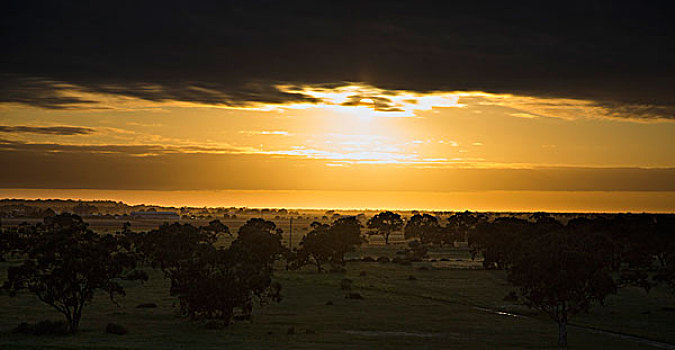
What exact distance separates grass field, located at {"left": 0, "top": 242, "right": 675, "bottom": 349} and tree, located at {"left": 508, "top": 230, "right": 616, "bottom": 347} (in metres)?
3.81

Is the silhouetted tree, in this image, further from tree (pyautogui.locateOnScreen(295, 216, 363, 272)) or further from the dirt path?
the dirt path

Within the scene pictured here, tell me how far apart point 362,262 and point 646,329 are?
95.7 meters

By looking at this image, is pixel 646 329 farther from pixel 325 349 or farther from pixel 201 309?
pixel 201 309

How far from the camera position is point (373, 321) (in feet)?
253

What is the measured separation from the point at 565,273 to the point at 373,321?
21.5 m

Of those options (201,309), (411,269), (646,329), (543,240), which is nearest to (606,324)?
(646,329)

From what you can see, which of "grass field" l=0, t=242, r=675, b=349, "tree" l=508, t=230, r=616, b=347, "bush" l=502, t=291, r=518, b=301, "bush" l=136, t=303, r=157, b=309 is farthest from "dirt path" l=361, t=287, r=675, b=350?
"bush" l=136, t=303, r=157, b=309

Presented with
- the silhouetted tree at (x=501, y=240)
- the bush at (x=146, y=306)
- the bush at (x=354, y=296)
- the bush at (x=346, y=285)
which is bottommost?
the bush at (x=146, y=306)

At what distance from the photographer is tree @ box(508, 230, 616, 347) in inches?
2547

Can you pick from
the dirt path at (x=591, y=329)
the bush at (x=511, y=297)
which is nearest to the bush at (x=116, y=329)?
the dirt path at (x=591, y=329)

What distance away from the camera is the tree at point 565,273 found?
6469 centimetres

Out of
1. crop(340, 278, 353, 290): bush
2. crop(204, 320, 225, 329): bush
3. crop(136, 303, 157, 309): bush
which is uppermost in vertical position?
crop(340, 278, 353, 290): bush

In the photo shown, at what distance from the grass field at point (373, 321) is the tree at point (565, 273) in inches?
150

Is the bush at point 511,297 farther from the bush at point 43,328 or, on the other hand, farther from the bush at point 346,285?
the bush at point 43,328
